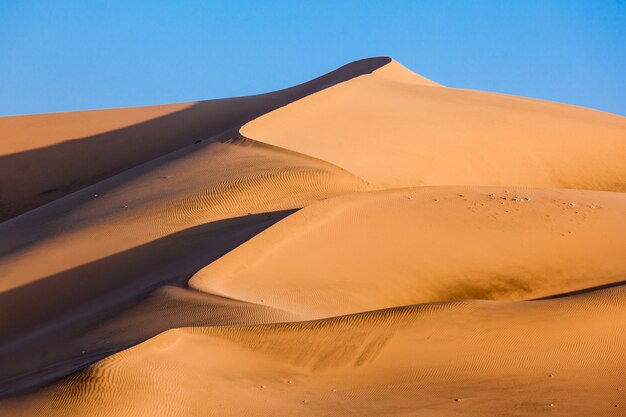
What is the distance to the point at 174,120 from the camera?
27.3 m

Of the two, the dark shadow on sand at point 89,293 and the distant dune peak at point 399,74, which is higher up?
the distant dune peak at point 399,74

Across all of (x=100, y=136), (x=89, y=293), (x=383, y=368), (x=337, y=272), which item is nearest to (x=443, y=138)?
(x=337, y=272)

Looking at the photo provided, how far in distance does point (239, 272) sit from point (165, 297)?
120 centimetres

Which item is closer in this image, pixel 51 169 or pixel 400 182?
pixel 400 182

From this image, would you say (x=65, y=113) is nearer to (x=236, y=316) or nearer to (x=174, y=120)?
(x=174, y=120)

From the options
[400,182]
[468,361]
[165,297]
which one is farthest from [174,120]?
[468,361]

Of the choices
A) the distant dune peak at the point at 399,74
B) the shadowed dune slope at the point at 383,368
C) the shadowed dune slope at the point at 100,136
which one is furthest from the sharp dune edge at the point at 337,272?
the distant dune peak at the point at 399,74

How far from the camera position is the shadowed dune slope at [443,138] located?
58.9ft

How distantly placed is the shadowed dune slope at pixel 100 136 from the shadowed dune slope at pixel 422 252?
10814 mm

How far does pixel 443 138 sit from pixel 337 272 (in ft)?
32.1

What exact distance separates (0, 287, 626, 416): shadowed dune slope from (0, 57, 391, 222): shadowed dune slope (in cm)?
1550

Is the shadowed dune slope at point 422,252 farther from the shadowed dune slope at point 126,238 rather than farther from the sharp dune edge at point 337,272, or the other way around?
the shadowed dune slope at point 126,238

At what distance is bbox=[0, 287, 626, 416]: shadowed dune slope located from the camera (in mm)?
6410

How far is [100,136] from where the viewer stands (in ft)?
87.4
